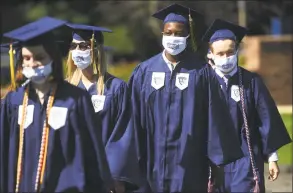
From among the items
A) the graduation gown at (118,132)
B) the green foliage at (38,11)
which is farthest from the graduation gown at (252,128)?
the green foliage at (38,11)

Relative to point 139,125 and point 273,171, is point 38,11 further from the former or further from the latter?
point 139,125

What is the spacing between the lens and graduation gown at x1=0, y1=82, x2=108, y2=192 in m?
5.64

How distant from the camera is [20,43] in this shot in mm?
5773

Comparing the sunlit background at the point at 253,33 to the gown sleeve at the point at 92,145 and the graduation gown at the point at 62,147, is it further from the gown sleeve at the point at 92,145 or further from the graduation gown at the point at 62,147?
the gown sleeve at the point at 92,145

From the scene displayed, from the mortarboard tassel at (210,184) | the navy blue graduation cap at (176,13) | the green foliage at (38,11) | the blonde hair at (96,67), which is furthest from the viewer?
the green foliage at (38,11)

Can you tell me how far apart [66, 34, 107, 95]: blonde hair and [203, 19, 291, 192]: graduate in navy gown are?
0.95 metres

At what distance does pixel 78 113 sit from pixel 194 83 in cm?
169

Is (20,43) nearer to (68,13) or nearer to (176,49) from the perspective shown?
(176,49)

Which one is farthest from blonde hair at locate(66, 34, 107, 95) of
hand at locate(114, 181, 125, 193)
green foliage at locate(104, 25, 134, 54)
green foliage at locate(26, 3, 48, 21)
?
green foliage at locate(104, 25, 134, 54)

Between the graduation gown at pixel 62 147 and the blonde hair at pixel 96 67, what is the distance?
5.77ft

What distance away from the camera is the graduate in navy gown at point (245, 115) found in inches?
298

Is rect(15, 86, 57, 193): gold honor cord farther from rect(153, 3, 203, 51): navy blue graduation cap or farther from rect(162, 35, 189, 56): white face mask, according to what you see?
rect(153, 3, 203, 51): navy blue graduation cap

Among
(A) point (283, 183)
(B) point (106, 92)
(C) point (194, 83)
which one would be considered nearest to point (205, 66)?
(C) point (194, 83)

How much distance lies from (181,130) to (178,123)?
0.06 metres
